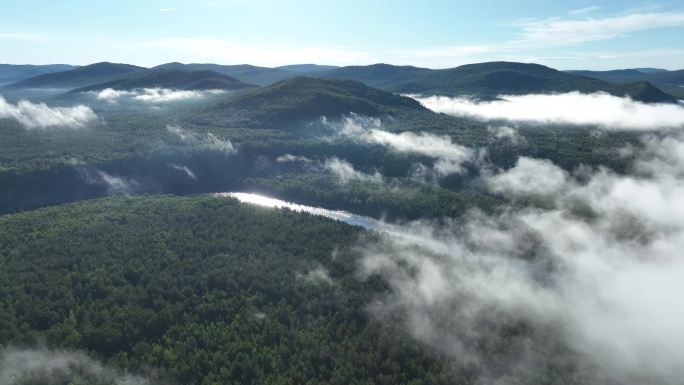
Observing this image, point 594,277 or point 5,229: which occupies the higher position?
point 5,229

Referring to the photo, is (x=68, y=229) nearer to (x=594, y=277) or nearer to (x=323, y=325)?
(x=323, y=325)

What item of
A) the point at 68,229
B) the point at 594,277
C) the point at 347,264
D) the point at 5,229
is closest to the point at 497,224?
the point at 594,277

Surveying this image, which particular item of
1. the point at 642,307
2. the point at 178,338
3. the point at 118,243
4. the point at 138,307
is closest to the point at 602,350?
the point at 642,307

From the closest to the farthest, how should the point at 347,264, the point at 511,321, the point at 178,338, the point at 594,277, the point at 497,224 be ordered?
the point at 178,338, the point at 511,321, the point at 347,264, the point at 594,277, the point at 497,224

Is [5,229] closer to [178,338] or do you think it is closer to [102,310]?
[102,310]

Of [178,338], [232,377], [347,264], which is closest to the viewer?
[232,377]

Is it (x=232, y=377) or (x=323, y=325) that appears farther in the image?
(x=323, y=325)
